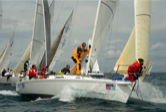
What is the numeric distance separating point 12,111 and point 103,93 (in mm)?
3265

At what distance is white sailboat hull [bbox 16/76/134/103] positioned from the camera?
25.7 ft

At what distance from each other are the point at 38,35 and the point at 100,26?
510 centimetres

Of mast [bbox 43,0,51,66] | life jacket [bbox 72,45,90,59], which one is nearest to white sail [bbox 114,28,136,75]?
life jacket [bbox 72,45,90,59]

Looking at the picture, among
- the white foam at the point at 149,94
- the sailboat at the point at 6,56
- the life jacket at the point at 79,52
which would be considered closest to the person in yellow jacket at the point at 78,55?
the life jacket at the point at 79,52

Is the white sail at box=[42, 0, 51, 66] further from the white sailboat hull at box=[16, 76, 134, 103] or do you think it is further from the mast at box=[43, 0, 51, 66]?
the white sailboat hull at box=[16, 76, 134, 103]

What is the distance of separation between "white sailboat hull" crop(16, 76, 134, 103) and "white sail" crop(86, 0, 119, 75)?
1.05 metres

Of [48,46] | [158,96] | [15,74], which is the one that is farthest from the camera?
[15,74]

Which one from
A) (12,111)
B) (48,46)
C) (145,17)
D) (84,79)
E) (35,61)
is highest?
A: (145,17)

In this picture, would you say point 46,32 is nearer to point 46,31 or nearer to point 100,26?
point 46,31

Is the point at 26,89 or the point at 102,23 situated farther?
the point at 26,89

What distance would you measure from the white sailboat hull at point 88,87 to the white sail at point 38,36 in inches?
138

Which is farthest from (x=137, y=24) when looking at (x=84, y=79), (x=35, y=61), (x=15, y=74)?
(x=15, y=74)

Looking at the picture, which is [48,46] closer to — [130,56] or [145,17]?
[130,56]

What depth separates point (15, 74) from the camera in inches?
985
